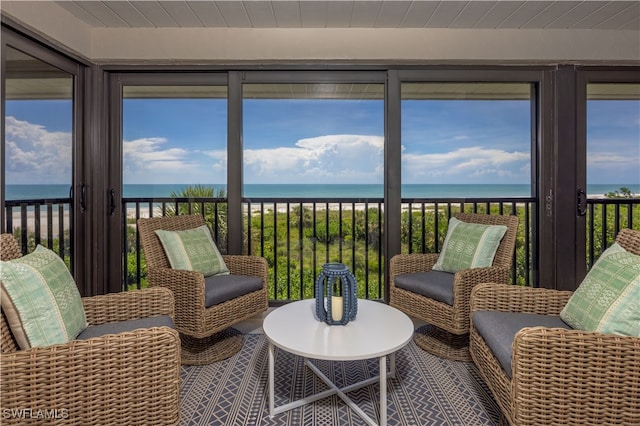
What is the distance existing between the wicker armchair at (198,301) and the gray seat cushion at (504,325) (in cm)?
156

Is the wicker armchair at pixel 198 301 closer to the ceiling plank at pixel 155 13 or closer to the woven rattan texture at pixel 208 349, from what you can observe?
the woven rattan texture at pixel 208 349

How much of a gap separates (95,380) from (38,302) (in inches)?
15.7

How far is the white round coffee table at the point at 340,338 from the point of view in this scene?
1.52 metres

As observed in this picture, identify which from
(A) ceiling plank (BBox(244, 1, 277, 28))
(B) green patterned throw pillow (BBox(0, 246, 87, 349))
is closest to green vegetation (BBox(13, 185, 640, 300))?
(A) ceiling plank (BBox(244, 1, 277, 28))

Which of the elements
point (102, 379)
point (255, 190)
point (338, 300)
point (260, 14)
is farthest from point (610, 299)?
point (255, 190)

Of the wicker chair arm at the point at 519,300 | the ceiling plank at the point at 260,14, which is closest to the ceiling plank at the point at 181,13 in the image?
the ceiling plank at the point at 260,14

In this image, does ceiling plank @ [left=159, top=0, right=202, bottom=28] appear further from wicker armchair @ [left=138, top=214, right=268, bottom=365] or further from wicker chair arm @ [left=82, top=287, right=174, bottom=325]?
wicker chair arm @ [left=82, top=287, right=174, bottom=325]

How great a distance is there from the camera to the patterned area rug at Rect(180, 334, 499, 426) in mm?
1739

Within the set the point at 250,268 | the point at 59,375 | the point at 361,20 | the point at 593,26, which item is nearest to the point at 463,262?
the point at 250,268

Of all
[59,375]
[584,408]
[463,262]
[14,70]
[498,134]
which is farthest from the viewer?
[498,134]

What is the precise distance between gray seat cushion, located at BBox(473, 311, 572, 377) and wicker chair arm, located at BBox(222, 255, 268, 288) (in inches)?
60.3

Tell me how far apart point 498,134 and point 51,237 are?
498 centimetres

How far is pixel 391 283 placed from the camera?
2.70 meters

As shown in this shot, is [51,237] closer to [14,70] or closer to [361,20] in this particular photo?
[14,70]
